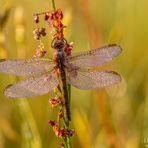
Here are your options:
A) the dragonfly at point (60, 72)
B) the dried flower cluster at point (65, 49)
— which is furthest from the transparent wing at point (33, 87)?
the dried flower cluster at point (65, 49)

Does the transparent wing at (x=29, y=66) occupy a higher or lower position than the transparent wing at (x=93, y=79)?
higher

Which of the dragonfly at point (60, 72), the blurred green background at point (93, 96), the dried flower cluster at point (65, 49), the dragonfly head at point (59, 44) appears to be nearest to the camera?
the dried flower cluster at point (65, 49)

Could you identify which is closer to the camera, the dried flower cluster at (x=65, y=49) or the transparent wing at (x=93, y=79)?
the dried flower cluster at (x=65, y=49)

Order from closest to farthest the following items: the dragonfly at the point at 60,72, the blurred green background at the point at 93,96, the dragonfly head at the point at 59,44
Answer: the dragonfly head at the point at 59,44 → the dragonfly at the point at 60,72 → the blurred green background at the point at 93,96

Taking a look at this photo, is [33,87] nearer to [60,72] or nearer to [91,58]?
[60,72]

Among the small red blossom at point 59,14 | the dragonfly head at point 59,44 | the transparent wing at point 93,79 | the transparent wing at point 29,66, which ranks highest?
the small red blossom at point 59,14

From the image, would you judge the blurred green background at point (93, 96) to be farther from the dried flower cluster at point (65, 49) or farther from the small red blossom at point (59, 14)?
the small red blossom at point (59, 14)

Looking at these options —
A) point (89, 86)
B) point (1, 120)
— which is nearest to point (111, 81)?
point (89, 86)
